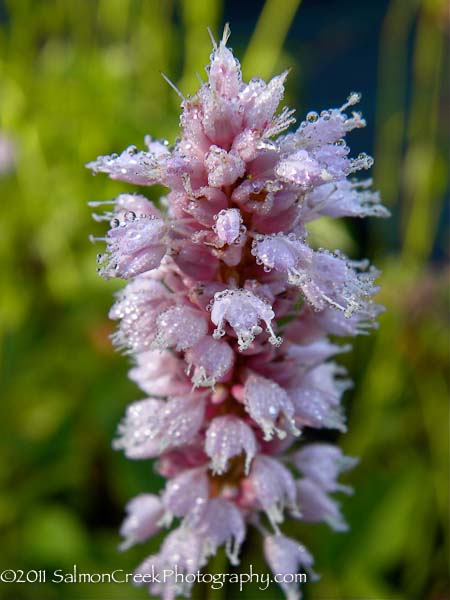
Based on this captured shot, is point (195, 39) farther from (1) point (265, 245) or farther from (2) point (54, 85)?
(1) point (265, 245)

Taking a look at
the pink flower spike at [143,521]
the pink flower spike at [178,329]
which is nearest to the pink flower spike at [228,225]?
the pink flower spike at [178,329]

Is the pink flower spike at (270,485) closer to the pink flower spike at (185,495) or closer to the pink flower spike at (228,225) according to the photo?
the pink flower spike at (185,495)

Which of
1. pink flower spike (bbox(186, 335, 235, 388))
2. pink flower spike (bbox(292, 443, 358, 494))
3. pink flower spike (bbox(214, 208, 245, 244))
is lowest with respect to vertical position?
pink flower spike (bbox(292, 443, 358, 494))

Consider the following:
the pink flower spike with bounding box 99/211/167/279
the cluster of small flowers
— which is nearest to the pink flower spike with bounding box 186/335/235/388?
the cluster of small flowers

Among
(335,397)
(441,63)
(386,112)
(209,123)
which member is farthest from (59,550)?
(386,112)

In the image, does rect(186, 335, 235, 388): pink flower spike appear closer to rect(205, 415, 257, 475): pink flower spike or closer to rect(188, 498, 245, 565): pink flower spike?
rect(205, 415, 257, 475): pink flower spike

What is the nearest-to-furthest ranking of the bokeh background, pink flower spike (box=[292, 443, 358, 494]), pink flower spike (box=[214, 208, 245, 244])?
pink flower spike (box=[214, 208, 245, 244]) → pink flower spike (box=[292, 443, 358, 494]) → the bokeh background
